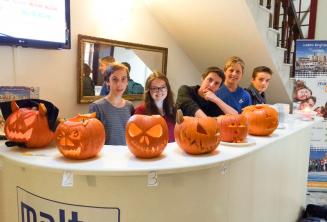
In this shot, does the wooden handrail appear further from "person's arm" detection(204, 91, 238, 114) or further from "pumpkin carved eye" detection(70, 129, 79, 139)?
"pumpkin carved eye" detection(70, 129, 79, 139)

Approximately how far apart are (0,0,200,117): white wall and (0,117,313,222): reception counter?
1.10 metres

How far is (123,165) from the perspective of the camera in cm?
97

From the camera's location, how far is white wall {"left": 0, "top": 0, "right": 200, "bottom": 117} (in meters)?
2.08

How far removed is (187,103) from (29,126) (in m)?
0.99

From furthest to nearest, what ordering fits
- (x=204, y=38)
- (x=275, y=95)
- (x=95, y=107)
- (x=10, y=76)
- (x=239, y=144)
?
(x=275, y=95) → (x=204, y=38) → (x=10, y=76) → (x=95, y=107) → (x=239, y=144)

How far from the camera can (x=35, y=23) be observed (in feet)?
6.73

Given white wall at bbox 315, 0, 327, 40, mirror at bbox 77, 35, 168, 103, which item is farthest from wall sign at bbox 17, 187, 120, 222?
white wall at bbox 315, 0, 327, 40

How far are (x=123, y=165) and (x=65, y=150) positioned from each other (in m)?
0.21

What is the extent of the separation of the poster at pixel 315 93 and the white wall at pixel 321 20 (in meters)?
1.48

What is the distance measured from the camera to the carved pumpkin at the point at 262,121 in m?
1.53

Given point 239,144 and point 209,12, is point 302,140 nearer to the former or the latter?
point 239,144

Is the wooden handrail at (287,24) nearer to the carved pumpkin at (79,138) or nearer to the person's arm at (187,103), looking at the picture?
the person's arm at (187,103)

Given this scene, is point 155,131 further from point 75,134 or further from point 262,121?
point 262,121

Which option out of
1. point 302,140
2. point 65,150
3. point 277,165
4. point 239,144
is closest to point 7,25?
point 65,150
